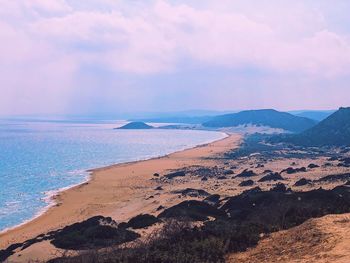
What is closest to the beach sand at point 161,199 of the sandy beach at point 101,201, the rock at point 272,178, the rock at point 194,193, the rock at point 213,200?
the sandy beach at point 101,201

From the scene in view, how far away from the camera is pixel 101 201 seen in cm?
4244

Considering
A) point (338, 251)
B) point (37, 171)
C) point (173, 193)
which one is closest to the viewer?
point (338, 251)

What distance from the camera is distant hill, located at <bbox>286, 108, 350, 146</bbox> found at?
325 ft

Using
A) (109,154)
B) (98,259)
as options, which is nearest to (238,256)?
(98,259)

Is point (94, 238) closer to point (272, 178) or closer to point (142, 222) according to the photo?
point (142, 222)

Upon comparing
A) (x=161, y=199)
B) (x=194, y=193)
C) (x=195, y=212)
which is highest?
(x=195, y=212)

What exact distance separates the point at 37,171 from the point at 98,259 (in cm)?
5880

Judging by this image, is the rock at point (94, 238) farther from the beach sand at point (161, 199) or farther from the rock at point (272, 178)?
the rock at point (272, 178)

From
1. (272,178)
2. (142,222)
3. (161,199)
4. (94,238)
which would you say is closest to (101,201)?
(161,199)

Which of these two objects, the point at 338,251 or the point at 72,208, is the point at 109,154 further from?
the point at 338,251

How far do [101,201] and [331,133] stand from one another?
7895 cm

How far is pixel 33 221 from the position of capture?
117ft

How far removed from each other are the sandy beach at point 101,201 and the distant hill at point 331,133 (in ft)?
147

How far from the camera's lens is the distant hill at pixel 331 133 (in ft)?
325
